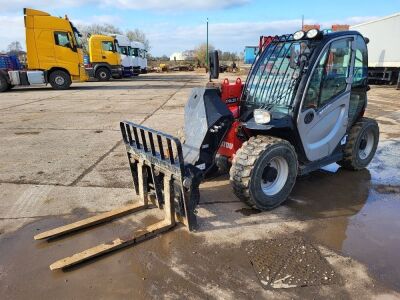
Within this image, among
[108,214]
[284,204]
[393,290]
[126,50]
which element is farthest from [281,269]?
[126,50]

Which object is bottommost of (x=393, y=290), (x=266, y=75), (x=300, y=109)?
(x=393, y=290)

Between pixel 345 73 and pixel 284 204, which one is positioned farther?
pixel 345 73

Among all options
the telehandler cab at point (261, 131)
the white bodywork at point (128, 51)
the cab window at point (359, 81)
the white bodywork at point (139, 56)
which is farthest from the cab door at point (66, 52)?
the cab window at point (359, 81)

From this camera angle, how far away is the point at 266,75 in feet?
15.5

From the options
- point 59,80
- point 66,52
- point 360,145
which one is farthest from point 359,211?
point 59,80

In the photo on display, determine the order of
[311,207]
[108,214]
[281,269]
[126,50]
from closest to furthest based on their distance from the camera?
1. [281,269]
2. [108,214]
3. [311,207]
4. [126,50]

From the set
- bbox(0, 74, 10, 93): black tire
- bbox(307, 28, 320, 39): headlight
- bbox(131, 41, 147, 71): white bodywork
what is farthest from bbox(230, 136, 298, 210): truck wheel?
bbox(131, 41, 147, 71): white bodywork

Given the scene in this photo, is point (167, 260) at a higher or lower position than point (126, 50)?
lower

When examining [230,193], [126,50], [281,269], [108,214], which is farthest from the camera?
[126,50]

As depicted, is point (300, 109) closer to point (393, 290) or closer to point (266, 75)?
point (266, 75)

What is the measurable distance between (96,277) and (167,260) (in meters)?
0.65

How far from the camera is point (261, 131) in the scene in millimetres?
4312

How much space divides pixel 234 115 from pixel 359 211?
1.98 metres

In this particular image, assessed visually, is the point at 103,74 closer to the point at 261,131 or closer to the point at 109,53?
the point at 109,53
